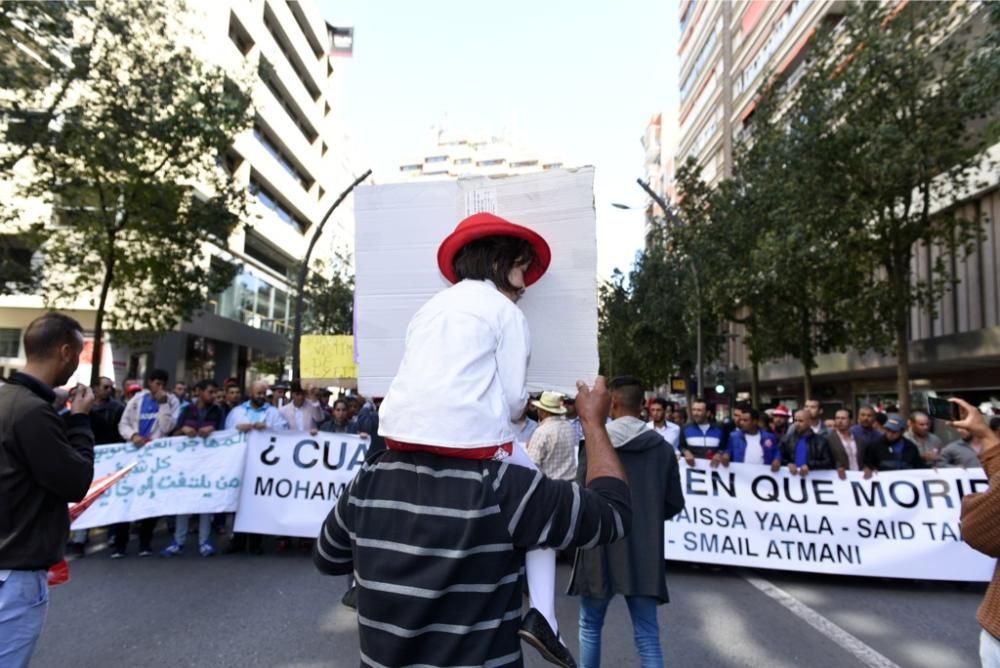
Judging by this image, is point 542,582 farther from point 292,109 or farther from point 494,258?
point 292,109

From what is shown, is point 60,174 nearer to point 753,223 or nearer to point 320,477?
point 320,477

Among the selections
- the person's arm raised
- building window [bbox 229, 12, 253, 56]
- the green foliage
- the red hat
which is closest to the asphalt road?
the person's arm raised

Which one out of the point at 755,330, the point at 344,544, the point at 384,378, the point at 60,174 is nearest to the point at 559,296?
the point at 384,378

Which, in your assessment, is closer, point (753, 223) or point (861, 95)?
point (861, 95)

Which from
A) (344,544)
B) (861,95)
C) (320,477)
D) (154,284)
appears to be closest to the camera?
(344,544)

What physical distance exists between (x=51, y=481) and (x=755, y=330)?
69.4 ft

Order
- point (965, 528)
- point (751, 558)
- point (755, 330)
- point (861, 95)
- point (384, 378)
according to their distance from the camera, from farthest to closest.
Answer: point (755, 330), point (861, 95), point (751, 558), point (965, 528), point (384, 378)

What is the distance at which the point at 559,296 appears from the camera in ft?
6.53

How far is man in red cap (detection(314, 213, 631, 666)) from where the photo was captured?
1.57 meters

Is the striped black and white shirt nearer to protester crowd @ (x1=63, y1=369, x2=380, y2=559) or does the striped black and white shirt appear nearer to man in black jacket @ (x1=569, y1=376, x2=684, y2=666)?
man in black jacket @ (x1=569, y1=376, x2=684, y2=666)

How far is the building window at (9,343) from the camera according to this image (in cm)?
2598

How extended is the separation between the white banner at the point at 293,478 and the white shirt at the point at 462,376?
648 cm

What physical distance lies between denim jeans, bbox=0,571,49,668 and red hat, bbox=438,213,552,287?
1.83 meters

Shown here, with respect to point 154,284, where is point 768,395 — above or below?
below
